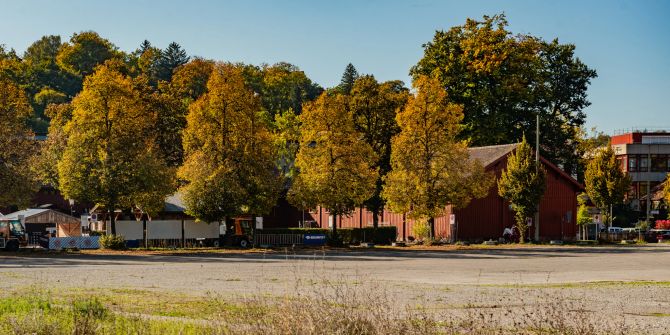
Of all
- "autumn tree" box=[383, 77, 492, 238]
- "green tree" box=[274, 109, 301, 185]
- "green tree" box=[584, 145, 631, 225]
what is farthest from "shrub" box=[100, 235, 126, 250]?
"green tree" box=[584, 145, 631, 225]

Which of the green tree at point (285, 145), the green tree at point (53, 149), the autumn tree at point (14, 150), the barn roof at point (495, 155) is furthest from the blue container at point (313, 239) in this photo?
the green tree at point (53, 149)

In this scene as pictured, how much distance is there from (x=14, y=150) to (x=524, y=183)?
34.4 meters

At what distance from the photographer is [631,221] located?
102 m

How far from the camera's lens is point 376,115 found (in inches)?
2586

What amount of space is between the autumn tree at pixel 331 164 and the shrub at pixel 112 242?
1107 cm

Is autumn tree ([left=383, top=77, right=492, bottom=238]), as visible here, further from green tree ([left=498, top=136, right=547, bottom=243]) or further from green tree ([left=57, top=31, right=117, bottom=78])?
Result: green tree ([left=57, top=31, right=117, bottom=78])

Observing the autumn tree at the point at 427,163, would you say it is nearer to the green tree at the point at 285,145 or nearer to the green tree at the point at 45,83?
the green tree at the point at 285,145

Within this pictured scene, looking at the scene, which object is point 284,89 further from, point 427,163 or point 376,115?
point 427,163

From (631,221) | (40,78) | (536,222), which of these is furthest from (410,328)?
(40,78)

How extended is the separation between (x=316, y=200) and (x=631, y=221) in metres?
57.2

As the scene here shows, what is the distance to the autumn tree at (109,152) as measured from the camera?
2090 inches

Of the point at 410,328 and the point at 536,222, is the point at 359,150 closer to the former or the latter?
the point at 536,222

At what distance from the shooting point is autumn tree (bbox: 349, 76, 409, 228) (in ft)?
214

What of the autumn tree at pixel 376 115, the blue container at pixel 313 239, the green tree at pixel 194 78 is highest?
the green tree at pixel 194 78
